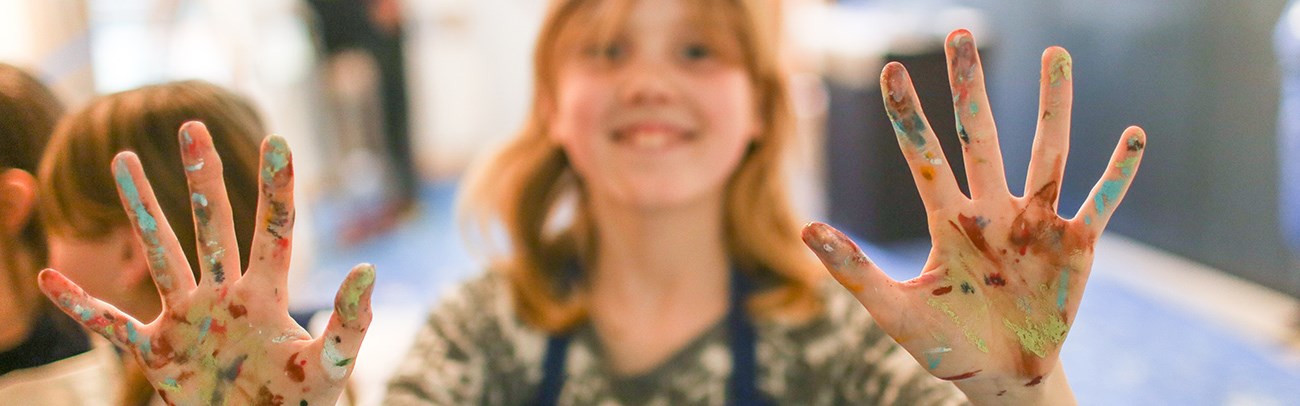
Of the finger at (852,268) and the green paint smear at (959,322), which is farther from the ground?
the finger at (852,268)

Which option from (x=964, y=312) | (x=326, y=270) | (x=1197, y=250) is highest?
(x=964, y=312)

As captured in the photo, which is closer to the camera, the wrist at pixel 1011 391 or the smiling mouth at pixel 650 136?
the wrist at pixel 1011 391

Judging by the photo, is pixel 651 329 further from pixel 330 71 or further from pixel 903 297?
pixel 330 71

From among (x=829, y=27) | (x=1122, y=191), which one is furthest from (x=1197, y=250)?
(x=1122, y=191)

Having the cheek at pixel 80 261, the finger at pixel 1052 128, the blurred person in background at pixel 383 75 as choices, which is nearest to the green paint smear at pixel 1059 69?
the finger at pixel 1052 128

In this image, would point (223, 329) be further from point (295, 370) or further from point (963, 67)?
point (963, 67)

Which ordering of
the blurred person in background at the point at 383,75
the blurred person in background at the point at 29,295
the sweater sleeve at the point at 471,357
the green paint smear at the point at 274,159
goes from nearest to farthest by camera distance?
1. the green paint smear at the point at 274,159
2. the blurred person in background at the point at 29,295
3. the sweater sleeve at the point at 471,357
4. the blurred person in background at the point at 383,75

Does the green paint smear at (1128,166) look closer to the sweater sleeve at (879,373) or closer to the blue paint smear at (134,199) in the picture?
the sweater sleeve at (879,373)
